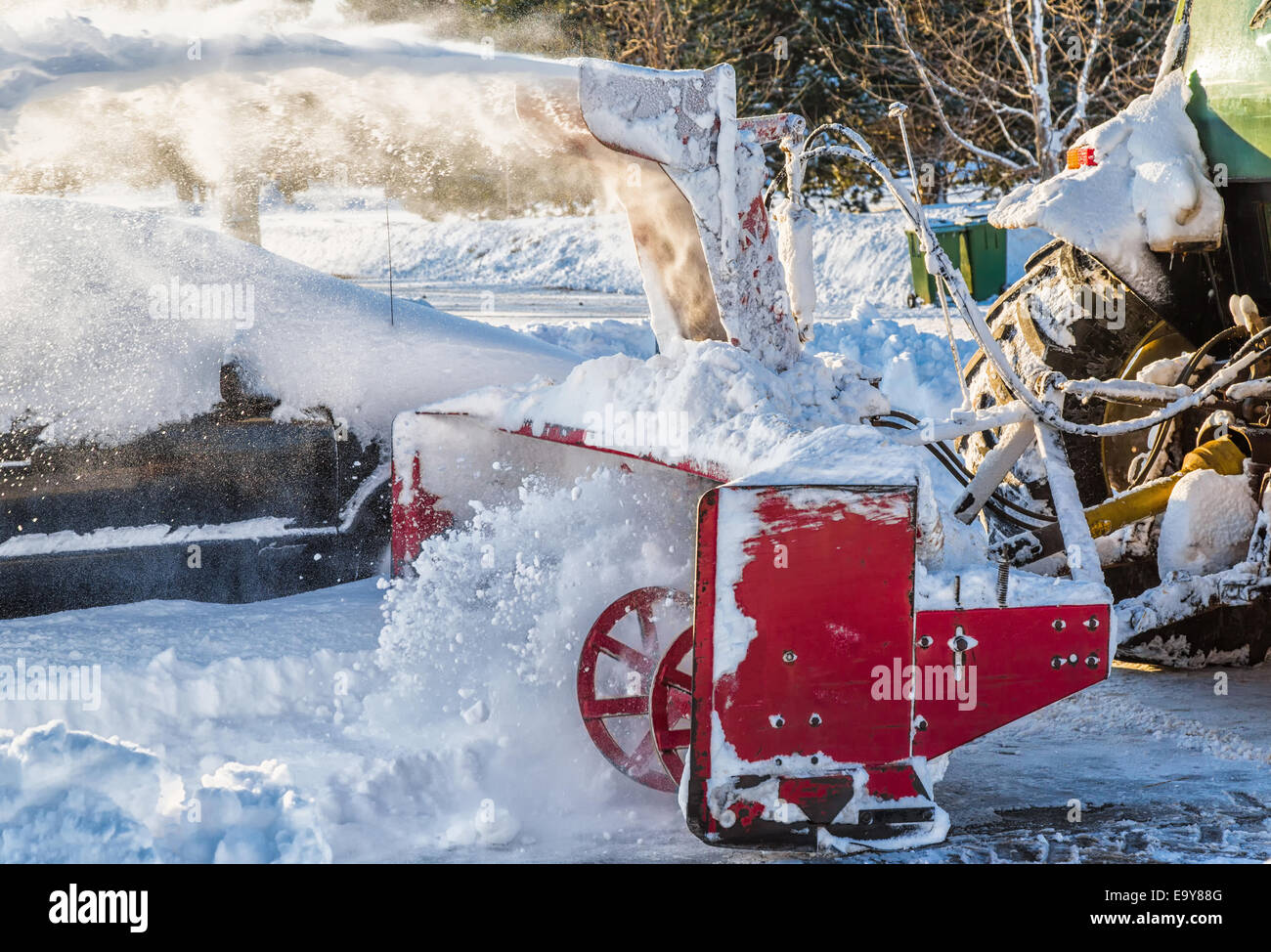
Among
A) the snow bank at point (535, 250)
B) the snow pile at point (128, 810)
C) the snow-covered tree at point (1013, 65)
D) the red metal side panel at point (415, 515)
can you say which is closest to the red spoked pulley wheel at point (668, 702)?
the snow pile at point (128, 810)

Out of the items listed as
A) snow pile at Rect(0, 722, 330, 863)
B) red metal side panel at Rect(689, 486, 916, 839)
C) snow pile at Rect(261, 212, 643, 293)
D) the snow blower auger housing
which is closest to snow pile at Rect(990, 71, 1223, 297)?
the snow blower auger housing

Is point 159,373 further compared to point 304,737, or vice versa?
point 159,373

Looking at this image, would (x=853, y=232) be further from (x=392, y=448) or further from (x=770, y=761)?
(x=770, y=761)

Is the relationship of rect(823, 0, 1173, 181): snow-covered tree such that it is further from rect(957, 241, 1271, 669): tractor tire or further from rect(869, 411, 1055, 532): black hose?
rect(869, 411, 1055, 532): black hose

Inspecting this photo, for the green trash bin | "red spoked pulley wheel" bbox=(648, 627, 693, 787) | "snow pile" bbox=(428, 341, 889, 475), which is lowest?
"red spoked pulley wheel" bbox=(648, 627, 693, 787)

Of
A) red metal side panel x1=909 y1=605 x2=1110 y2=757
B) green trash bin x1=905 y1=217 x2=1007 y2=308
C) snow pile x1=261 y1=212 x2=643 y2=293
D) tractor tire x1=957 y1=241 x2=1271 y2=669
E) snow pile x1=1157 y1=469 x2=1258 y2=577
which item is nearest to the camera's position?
red metal side panel x1=909 y1=605 x2=1110 y2=757

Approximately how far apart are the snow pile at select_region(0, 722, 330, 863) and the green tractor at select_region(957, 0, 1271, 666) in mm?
1936

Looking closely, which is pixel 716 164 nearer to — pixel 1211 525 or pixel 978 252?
pixel 1211 525

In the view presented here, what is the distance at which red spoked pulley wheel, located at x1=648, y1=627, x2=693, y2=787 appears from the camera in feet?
11.0

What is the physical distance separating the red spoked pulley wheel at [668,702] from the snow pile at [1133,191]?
84.0 inches

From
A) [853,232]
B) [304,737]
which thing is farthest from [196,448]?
[853,232]

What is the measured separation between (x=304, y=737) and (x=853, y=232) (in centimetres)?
1436

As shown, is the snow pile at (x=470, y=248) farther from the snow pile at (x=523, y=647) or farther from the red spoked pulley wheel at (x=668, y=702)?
the red spoked pulley wheel at (x=668, y=702)

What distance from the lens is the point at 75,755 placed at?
10.8 ft
